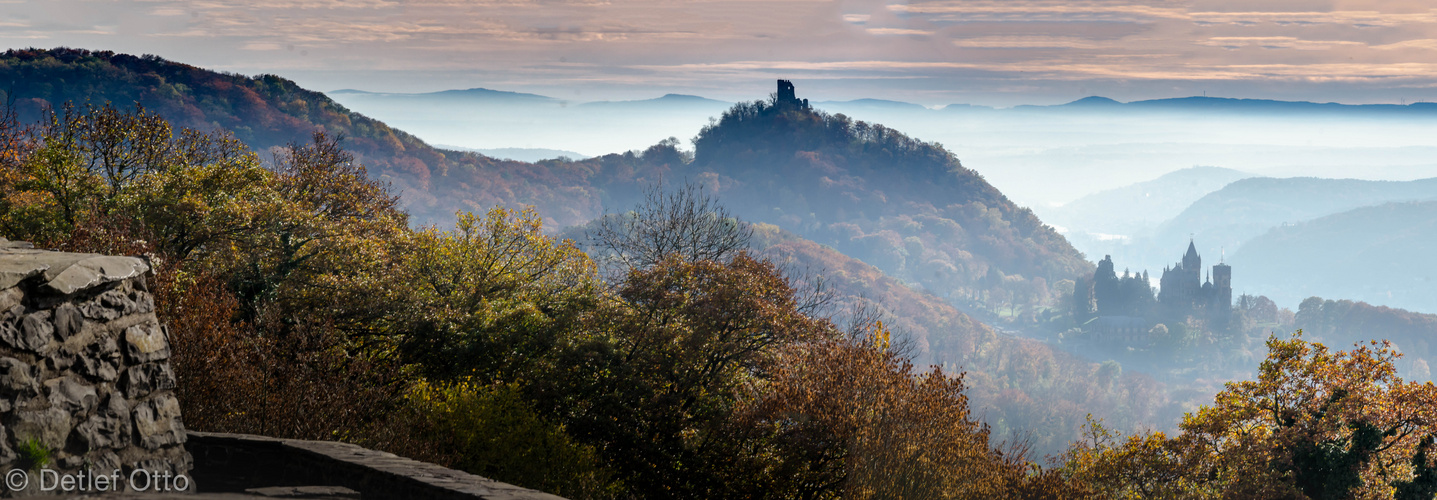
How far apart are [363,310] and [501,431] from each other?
5.40 metres

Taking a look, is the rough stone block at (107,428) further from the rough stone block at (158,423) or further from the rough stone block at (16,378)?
the rough stone block at (16,378)

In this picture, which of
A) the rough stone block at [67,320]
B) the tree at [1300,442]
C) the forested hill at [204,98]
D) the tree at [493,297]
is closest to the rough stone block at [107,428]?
the rough stone block at [67,320]

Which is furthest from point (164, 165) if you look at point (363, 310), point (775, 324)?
point (775, 324)

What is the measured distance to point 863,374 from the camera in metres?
18.6

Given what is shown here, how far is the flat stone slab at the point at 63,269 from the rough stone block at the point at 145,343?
0.41m

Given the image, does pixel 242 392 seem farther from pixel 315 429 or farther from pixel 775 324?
pixel 775 324

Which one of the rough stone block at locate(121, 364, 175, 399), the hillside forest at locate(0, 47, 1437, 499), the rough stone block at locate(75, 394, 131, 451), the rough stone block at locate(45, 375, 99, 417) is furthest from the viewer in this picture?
the hillside forest at locate(0, 47, 1437, 499)

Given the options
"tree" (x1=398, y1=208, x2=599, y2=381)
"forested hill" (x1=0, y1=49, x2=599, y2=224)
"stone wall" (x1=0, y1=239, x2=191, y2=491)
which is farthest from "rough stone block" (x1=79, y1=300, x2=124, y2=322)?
"forested hill" (x1=0, y1=49, x2=599, y2=224)

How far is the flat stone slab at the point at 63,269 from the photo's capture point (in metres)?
6.24

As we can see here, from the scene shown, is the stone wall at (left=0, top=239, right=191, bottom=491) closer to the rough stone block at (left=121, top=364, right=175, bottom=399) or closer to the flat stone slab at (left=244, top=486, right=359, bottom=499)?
the rough stone block at (left=121, top=364, right=175, bottom=399)

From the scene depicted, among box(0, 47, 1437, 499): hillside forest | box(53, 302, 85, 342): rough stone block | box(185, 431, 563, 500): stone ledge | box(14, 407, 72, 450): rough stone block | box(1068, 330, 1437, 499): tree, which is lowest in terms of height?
box(1068, 330, 1437, 499): tree

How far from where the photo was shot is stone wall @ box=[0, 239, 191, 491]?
6172mm

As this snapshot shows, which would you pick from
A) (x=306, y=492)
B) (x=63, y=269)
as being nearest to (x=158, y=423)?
(x=306, y=492)

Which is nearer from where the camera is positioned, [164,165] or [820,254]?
[164,165]
